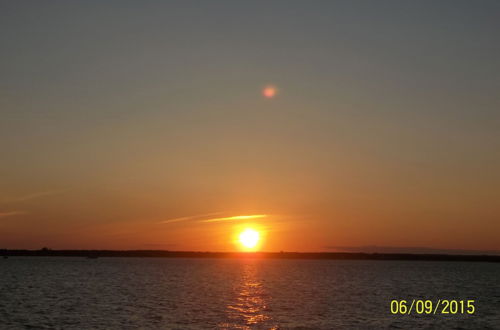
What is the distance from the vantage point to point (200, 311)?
70438mm

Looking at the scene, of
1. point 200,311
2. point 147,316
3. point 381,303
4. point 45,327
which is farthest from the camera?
point 381,303

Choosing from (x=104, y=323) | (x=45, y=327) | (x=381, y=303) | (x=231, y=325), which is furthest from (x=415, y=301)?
(x=45, y=327)

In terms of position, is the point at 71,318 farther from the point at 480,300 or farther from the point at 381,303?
the point at 480,300

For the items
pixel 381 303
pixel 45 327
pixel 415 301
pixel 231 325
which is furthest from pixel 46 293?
pixel 415 301

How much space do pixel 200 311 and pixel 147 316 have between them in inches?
305

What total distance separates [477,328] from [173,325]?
104 ft

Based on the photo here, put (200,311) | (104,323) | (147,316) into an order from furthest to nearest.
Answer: (200,311)
(147,316)
(104,323)

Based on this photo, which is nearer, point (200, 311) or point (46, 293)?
point (200, 311)

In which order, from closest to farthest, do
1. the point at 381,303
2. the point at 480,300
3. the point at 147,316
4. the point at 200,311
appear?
1. the point at 147,316
2. the point at 200,311
3. the point at 381,303
4. the point at 480,300

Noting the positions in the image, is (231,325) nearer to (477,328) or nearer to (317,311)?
(317,311)

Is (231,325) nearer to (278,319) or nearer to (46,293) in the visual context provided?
(278,319)

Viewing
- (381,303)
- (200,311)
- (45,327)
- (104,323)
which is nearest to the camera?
(45,327)

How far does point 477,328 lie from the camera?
59.1 meters

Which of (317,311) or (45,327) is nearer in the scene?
(45,327)
